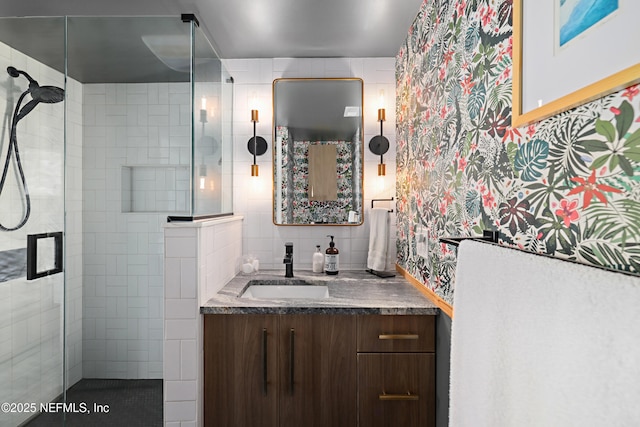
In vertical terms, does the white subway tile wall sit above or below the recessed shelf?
below

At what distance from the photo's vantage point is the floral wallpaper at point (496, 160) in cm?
57

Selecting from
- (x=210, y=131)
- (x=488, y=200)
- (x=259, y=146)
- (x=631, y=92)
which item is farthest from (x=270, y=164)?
(x=631, y=92)

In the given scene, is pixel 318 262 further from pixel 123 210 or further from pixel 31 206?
pixel 31 206

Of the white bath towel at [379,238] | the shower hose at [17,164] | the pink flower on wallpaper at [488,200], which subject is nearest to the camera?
the pink flower on wallpaper at [488,200]

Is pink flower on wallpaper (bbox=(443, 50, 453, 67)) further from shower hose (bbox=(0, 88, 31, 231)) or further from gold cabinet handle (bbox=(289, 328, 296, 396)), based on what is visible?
shower hose (bbox=(0, 88, 31, 231))

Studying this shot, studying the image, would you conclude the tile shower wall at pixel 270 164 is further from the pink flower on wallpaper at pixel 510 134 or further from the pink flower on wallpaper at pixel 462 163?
the pink flower on wallpaper at pixel 510 134

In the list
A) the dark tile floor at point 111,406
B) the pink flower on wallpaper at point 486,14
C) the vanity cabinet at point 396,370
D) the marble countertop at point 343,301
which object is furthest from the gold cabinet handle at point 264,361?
the pink flower on wallpaper at point 486,14

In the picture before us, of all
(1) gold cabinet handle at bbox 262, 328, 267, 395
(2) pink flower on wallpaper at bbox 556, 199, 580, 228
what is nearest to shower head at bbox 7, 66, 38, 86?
(1) gold cabinet handle at bbox 262, 328, 267, 395

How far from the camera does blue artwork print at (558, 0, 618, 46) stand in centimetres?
56

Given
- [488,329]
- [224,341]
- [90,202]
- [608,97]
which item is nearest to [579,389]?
[488,329]

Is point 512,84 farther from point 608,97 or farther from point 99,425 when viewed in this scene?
point 99,425

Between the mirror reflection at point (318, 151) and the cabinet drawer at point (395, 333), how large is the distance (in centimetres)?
90

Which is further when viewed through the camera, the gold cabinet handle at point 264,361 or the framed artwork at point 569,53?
the gold cabinet handle at point 264,361

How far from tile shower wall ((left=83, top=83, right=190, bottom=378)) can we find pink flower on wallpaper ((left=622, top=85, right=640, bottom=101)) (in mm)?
1565
